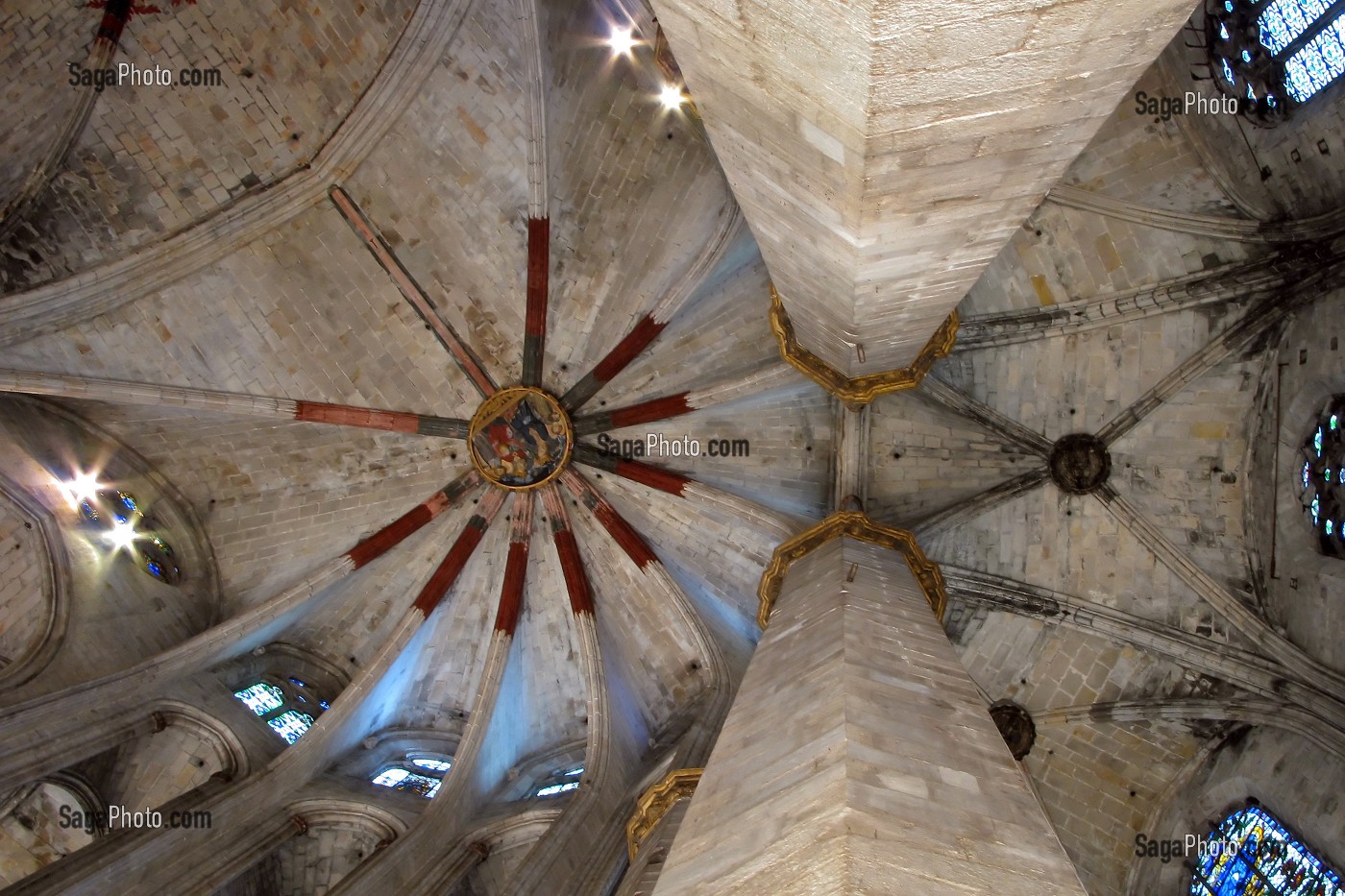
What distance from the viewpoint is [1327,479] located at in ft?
37.7

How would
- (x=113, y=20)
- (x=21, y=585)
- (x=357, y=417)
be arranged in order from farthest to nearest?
(x=357, y=417)
(x=113, y=20)
(x=21, y=585)

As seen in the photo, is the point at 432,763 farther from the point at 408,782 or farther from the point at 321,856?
the point at 321,856

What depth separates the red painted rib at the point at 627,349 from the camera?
50.6 feet

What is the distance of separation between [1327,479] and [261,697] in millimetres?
12873

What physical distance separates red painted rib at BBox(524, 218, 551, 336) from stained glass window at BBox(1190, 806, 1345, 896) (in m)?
10.6

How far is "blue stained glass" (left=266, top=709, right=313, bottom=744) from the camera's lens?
1373 cm

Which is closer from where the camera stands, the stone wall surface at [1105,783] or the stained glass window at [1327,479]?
the stained glass window at [1327,479]

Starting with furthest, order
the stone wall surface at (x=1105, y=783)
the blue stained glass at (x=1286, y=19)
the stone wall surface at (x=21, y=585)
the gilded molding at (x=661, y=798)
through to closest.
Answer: the stone wall surface at (x=1105, y=783) → the stone wall surface at (x=21, y=585) → the gilded molding at (x=661, y=798) → the blue stained glass at (x=1286, y=19)

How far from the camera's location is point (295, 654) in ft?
50.1

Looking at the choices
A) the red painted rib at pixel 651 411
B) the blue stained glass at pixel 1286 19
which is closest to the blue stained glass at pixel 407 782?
the red painted rib at pixel 651 411

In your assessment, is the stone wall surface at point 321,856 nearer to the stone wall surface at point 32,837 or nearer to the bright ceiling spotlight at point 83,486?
the stone wall surface at point 32,837

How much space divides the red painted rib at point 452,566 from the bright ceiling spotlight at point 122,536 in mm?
3793

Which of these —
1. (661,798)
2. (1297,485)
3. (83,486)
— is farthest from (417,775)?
(1297,485)

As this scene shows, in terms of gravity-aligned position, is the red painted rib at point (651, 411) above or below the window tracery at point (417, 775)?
above
